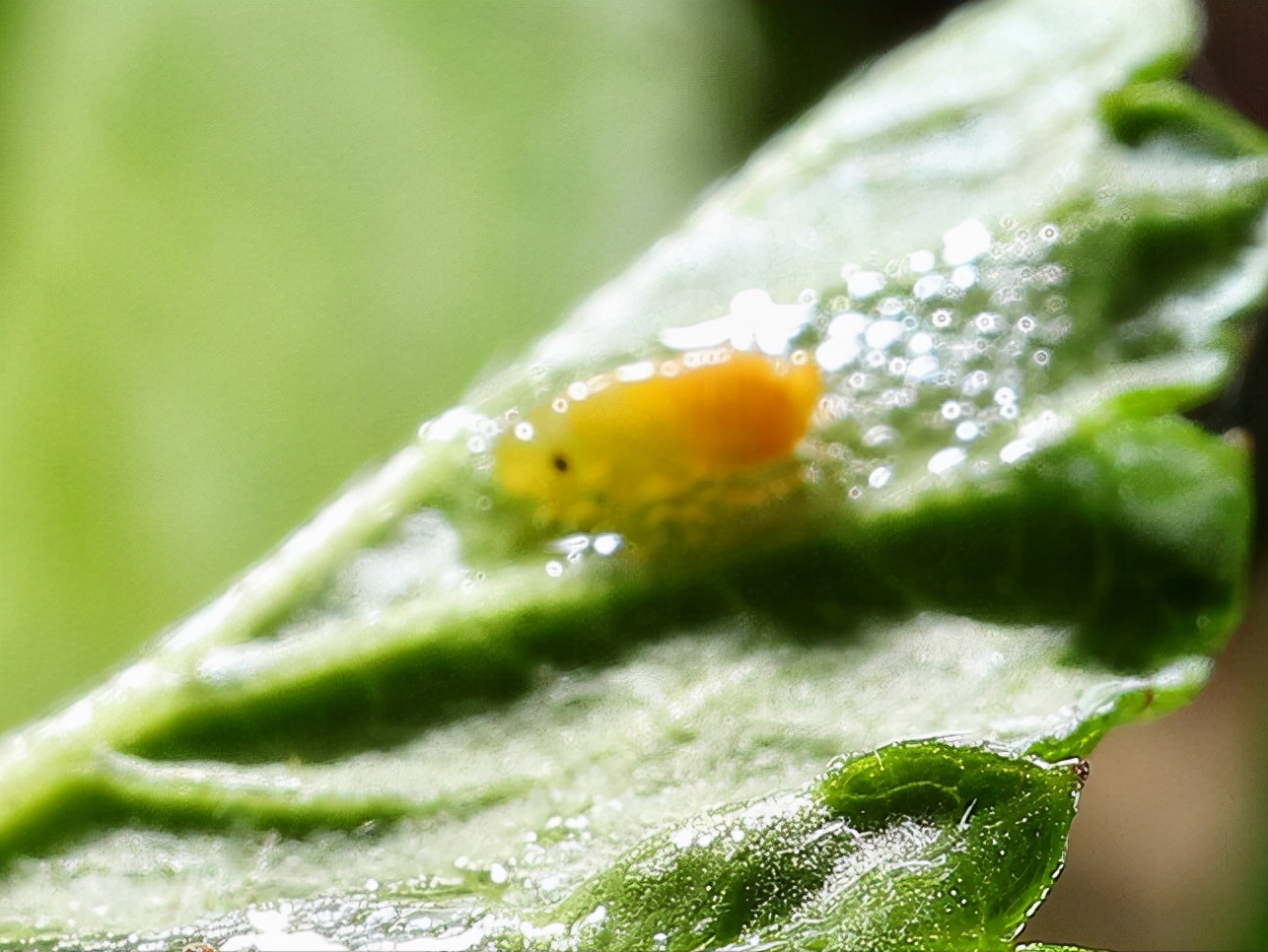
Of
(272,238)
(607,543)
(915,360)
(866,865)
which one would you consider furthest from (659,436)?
(272,238)

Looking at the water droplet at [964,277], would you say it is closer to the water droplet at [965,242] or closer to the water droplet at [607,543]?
the water droplet at [965,242]

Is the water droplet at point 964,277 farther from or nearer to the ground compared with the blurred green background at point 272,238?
nearer to the ground

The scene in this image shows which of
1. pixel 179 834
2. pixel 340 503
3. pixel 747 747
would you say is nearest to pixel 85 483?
pixel 340 503

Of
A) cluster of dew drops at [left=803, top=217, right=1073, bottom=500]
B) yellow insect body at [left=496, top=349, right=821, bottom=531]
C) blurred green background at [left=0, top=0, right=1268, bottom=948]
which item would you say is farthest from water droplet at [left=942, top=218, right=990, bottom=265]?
blurred green background at [left=0, top=0, right=1268, bottom=948]

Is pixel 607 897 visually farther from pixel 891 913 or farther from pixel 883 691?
pixel 883 691

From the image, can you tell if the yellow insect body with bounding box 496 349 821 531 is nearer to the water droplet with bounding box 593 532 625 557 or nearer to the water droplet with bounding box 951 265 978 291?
the water droplet with bounding box 593 532 625 557

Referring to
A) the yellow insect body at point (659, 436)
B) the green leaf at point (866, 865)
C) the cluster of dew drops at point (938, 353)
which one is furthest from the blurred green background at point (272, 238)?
the green leaf at point (866, 865)
